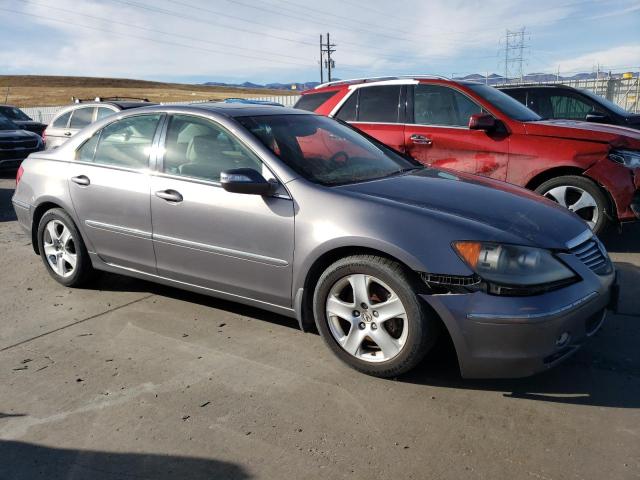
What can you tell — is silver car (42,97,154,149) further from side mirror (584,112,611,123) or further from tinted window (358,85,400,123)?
side mirror (584,112,611,123)

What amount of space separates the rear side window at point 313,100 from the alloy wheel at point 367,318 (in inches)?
179

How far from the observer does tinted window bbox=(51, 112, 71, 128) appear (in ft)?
37.2

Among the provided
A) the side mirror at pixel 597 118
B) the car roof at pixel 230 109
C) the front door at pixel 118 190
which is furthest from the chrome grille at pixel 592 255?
the side mirror at pixel 597 118

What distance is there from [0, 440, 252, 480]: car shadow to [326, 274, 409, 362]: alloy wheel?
3.37 ft

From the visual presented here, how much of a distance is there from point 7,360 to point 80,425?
1090 millimetres

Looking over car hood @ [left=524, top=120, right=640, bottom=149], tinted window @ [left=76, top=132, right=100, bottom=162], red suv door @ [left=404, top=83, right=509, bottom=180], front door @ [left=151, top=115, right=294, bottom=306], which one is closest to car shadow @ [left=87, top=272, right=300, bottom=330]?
front door @ [left=151, top=115, right=294, bottom=306]

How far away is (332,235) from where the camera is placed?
3240 millimetres

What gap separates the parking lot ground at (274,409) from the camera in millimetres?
2535

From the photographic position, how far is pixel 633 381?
3.16 metres

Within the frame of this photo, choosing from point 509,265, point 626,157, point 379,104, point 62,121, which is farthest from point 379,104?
point 62,121

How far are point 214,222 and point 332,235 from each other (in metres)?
0.90

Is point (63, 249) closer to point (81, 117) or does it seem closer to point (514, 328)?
point (514, 328)

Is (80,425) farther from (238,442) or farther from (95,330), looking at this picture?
(95,330)

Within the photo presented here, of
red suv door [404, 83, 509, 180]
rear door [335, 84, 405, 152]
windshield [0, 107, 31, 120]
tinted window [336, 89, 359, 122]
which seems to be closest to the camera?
red suv door [404, 83, 509, 180]
